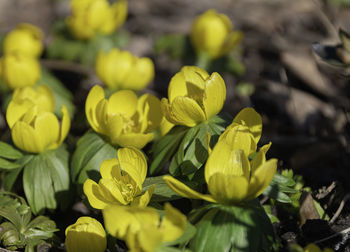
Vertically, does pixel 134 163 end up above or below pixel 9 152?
above

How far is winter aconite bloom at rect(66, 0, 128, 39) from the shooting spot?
3.34 metres

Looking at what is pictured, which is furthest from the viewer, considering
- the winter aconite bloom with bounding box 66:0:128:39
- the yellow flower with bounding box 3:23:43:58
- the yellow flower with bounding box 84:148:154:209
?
the winter aconite bloom with bounding box 66:0:128:39

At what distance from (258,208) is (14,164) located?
3.87ft

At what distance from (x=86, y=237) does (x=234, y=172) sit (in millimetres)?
615

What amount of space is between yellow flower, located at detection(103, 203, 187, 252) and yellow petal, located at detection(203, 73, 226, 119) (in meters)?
0.52

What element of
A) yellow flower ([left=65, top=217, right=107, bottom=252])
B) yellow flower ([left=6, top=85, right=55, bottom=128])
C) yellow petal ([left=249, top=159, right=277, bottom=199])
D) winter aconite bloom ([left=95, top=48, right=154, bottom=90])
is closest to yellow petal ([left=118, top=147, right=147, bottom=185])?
yellow flower ([left=65, top=217, right=107, bottom=252])

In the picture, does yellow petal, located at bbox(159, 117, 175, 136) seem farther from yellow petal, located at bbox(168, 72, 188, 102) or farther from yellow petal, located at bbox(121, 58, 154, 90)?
yellow petal, located at bbox(121, 58, 154, 90)

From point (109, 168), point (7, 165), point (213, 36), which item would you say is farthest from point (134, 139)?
point (213, 36)

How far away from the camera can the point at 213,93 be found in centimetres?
168

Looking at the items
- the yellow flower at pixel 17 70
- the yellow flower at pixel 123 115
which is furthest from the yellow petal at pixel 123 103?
the yellow flower at pixel 17 70

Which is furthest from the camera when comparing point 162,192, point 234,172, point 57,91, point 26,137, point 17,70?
point 57,91

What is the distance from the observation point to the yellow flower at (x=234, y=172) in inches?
54.7

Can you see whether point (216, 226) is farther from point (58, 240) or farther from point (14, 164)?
point (14, 164)

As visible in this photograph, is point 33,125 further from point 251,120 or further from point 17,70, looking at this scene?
point 251,120
